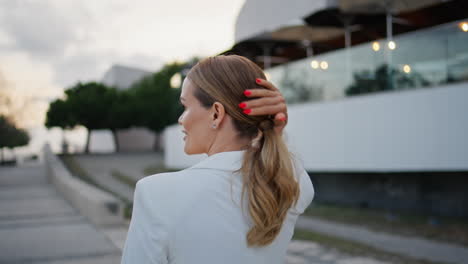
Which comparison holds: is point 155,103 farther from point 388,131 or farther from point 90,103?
point 388,131

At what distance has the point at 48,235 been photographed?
7.95 meters

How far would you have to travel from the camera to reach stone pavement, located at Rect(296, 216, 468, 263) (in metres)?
6.47

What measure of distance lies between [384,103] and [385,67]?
0.80m

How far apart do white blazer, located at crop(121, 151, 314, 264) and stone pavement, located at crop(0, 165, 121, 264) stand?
521 cm

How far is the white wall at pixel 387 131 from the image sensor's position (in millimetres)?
8570

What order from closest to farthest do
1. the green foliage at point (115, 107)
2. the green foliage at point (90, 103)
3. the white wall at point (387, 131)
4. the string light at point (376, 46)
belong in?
the white wall at point (387, 131)
the string light at point (376, 46)
the green foliage at point (115, 107)
the green foliage at point (90, 103)

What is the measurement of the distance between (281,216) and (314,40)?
16.3 metres

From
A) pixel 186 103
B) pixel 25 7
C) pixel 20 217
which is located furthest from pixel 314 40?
pixel 186 103

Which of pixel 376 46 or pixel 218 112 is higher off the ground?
pixel 218 112

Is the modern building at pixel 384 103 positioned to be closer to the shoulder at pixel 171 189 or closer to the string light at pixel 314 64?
the string light at pixel 314 64

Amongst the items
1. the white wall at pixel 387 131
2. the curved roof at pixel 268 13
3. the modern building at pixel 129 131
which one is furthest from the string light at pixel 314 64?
the modern building at pixel 129 131

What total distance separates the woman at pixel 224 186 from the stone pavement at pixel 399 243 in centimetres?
588

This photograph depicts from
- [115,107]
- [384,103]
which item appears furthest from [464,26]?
[115,107]

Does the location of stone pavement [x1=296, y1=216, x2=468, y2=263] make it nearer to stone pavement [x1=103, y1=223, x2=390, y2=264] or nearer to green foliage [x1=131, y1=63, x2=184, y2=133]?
stone pavement [x1=103, y1=223, x2=390, y2=264]
